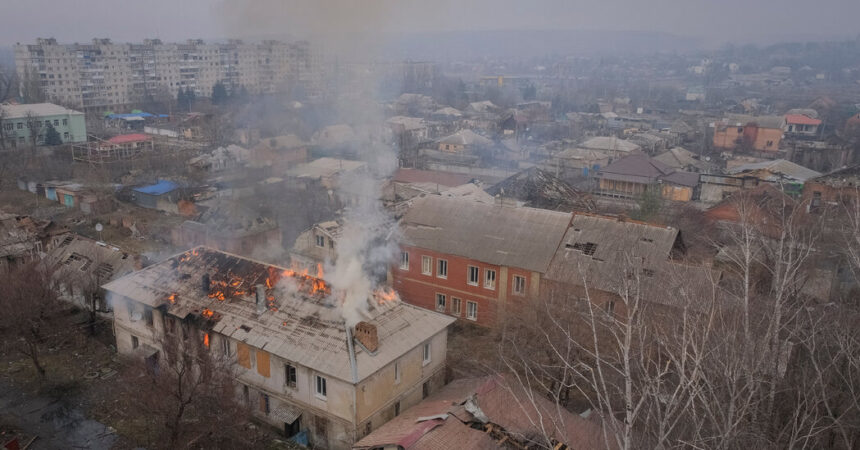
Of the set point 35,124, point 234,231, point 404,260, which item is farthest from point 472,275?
point 35,124

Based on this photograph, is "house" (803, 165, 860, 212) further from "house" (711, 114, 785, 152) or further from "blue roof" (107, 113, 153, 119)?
"blue roof" (107, 113, 153, 119)

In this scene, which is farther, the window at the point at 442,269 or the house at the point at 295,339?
the window at the point at 442,269

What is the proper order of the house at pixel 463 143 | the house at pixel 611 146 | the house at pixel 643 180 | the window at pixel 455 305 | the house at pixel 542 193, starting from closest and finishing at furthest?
1. the window at pixel 455 305
2. the house at pixel 542 193
3. the house at pixel 643 180
4. the house at pixel 463 143
5. the house at pixel 611 146

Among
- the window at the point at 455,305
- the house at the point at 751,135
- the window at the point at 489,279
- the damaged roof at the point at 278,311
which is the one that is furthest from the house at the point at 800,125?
the damaged roof at the point at 278,311

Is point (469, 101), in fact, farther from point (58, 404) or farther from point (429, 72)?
point (58, 404)

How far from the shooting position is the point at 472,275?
21.7 meters

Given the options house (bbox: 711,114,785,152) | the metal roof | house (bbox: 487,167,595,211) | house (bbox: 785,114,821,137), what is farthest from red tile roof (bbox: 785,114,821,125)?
the metal roof

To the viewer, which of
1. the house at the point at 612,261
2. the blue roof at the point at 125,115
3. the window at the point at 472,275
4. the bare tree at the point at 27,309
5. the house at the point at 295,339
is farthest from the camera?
the blue roof at the point at 125,115

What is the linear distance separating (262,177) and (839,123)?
76.8 metres

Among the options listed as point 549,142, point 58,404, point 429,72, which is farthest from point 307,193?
point 429,72

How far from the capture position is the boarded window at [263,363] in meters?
15.4

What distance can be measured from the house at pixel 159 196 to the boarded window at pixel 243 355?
23.0 m

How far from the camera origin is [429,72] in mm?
117500

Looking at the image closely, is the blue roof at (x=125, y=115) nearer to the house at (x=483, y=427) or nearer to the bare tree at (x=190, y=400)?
the bare tree at (x=190, y=400)
